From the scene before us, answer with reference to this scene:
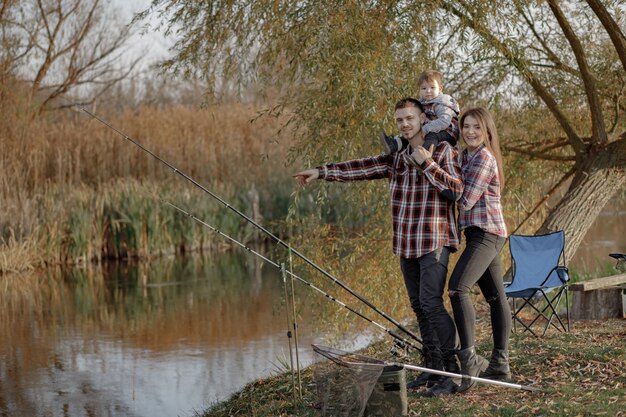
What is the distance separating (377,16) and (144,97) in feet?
94.8

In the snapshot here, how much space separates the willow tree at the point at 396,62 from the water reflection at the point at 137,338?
192 centimetres

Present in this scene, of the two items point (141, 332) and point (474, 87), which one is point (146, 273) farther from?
point (474, 87)

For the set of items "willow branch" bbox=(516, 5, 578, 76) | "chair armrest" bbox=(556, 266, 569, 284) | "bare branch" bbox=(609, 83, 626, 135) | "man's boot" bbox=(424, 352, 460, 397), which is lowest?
"man's boot" bbox=(424, 352, 460, 397)

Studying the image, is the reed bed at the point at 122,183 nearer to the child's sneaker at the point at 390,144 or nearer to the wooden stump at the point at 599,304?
the wooden stump at the point at 599,304

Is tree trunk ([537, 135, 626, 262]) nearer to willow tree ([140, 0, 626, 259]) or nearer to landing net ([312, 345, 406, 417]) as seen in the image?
willow tree ([140, 0, 626, 259])

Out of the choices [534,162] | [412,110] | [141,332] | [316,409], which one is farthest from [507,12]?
[141,332]

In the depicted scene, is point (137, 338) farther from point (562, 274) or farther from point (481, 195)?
point (481, 195)

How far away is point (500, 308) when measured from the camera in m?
4.65

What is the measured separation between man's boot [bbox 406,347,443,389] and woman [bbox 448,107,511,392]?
165 mm

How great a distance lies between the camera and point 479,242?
453cm

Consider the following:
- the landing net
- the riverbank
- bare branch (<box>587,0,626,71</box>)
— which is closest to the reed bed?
bare branch (<box>587,0,626,71</box>)

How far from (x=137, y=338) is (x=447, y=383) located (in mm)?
5641

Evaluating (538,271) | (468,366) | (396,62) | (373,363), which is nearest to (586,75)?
(396,62)

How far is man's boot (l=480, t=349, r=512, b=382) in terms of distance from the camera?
15.5ft
